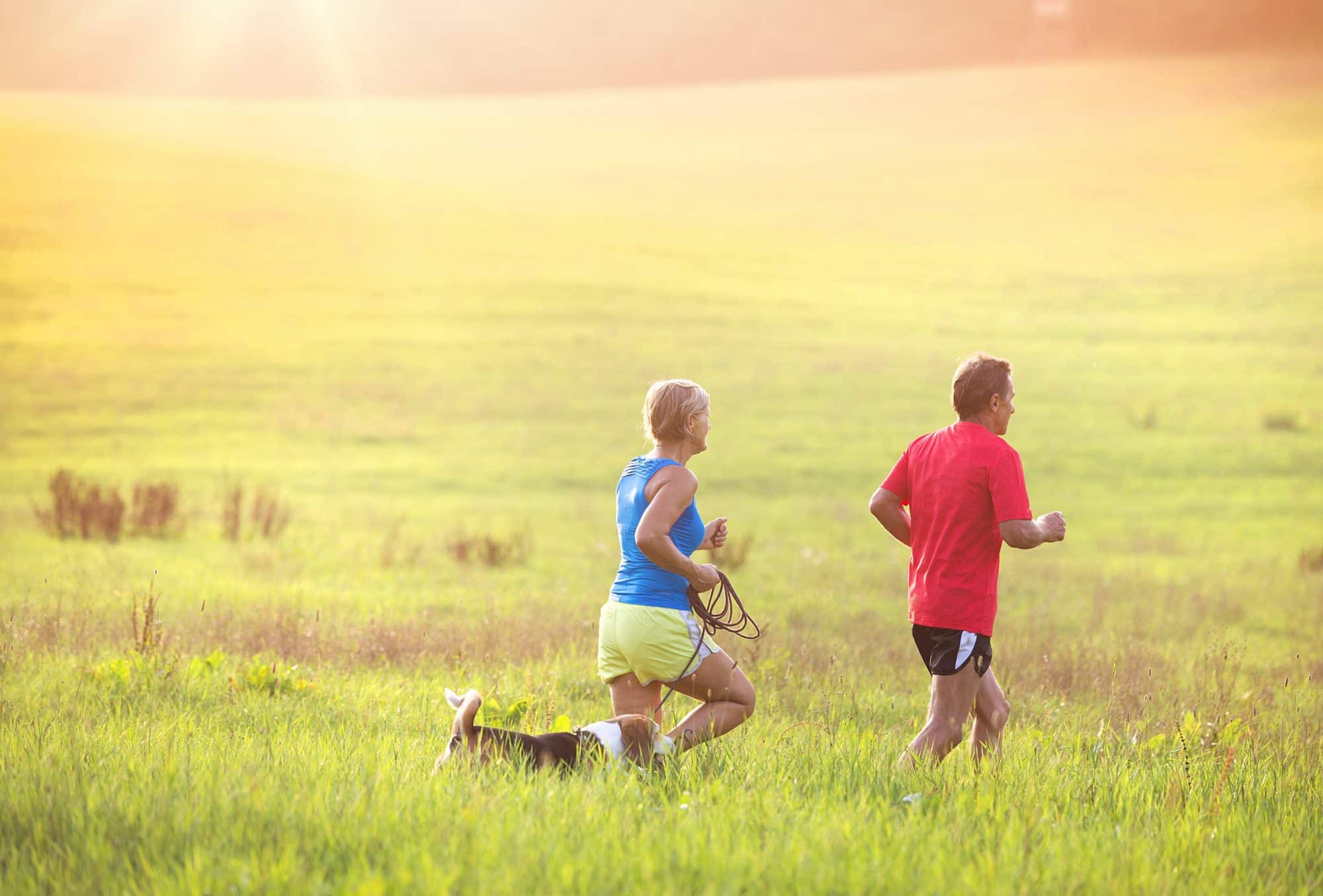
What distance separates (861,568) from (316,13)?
97562 mm

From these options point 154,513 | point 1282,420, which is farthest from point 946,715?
point 1282,420

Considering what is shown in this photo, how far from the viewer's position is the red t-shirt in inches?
205

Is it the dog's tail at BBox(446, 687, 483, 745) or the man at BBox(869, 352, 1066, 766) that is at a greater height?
the man at BBox(869, 352, 1066, 766)

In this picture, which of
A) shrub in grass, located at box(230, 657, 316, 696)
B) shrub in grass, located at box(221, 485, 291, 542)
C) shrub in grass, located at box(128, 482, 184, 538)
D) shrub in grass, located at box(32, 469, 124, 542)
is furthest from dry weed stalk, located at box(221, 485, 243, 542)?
shrub in grass, located at box(230, 657, 316, 696)

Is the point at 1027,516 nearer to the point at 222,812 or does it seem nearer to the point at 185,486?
the point at 222,812

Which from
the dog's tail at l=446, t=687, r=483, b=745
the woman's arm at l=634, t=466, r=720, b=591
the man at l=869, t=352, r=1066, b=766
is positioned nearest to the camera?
the dog's tail at l=446, t=687, r=483, b=745

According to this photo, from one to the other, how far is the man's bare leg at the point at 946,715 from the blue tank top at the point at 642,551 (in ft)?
3.87

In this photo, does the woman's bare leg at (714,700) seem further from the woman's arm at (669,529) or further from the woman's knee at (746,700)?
the woman's arm at (669,529)

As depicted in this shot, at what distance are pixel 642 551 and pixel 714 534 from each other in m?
0.37

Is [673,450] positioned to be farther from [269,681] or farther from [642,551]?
[269,681]

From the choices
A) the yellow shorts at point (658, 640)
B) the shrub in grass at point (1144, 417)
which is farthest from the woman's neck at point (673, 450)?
the shrub in grass at point (1144, 417)

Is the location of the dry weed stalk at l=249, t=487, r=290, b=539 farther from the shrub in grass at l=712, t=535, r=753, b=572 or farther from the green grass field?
the shrub in grass at l=712, t=535, r=753, b=572

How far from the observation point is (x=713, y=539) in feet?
17.2

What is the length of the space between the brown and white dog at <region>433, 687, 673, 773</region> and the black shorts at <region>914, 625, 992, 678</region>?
1263 mm
